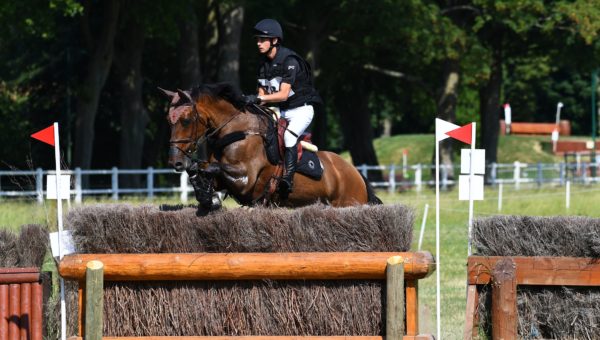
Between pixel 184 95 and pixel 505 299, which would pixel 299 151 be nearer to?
pixel 184 95

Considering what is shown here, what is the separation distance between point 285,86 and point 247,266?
3419 mm

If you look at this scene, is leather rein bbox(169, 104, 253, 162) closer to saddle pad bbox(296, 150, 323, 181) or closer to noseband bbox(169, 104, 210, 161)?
noseband bbox(169, 104, 210, 161)

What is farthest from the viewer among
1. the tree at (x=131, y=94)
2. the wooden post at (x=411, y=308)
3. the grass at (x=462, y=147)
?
the grass at (x=462, y=147)

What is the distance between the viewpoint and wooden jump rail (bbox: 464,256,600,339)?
9.24 m

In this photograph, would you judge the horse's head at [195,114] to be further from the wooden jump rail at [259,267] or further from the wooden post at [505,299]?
the wooden post at [505,299]

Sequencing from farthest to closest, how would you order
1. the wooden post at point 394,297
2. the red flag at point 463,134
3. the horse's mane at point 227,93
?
the horse's mane at point 227,93 < the red flag at point 463,134 < the wooden post at point 394,297

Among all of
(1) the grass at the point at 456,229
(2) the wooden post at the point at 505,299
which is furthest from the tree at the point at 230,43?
(2) the wooden post at the point at 505,299

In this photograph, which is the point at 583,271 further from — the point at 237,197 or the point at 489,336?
the point at 237,197

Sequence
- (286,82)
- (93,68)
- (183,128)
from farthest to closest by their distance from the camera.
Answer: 1. (93,68)
2. (286,82)
3. (183,128)

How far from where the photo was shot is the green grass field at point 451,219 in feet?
39.9

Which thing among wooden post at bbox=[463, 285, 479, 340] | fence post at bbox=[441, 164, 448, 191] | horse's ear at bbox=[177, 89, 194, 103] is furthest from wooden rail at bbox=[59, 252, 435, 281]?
fence post at bbox=[441, 164, 448, 191]

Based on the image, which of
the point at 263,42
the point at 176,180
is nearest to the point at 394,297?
the point at 263,42

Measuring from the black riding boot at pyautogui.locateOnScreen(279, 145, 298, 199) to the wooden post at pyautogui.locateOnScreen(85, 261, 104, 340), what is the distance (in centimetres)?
352

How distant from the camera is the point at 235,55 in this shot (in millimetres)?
33125
